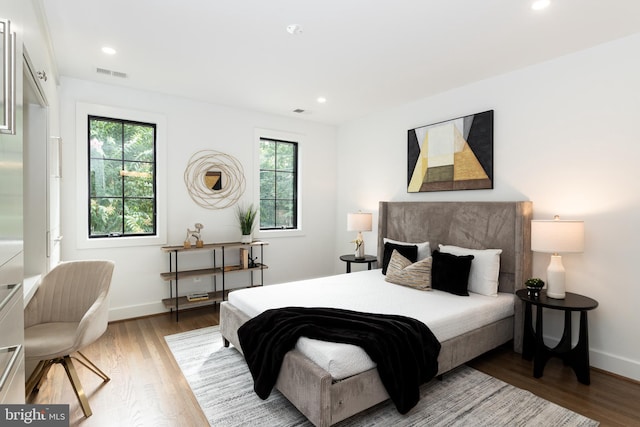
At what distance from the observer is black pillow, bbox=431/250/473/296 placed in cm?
308

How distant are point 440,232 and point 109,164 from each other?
3.85 meters

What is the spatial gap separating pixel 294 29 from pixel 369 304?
2.24 meters

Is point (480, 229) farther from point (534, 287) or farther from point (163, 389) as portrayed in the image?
point (163, 389)

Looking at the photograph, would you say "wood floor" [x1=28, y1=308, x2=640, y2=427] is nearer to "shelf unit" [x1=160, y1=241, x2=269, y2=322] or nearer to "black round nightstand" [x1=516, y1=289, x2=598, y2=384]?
"black round nightstand" [x1=516, y1=289, x2=598, y2=384]

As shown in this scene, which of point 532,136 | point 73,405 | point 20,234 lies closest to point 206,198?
point 73,405

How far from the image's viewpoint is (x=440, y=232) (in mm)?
3756

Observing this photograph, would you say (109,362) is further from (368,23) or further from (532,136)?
(532,136)

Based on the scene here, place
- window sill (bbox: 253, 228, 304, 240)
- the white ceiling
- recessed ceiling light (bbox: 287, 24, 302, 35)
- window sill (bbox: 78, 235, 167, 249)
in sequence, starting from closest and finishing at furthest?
the white ceiling, recessed ceiling light (bbox: 287, 24, 302, 35), window sill (bbox: 78, 235, 167, 249), window sill (bbox: 253, 228, 304, 240)

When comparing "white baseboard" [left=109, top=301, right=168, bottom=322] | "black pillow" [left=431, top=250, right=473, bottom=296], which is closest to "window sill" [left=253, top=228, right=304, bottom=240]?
"white baseboard" [left=109, top=301, right=168, bottom=322]

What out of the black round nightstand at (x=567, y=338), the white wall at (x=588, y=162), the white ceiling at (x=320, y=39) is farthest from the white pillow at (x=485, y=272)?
the white ceiling at (x=320, y=39)

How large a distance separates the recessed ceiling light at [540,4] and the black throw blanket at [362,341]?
226 cm

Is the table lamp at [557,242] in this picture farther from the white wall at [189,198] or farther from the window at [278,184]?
the window at [278,184]

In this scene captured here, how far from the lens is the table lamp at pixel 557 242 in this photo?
8.47 feet

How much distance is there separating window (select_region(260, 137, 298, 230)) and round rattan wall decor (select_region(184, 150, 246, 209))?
0.45 m
